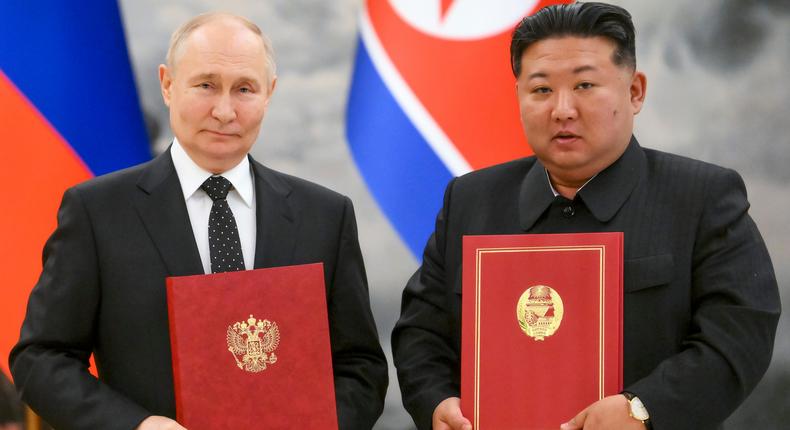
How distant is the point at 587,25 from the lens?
6.24 feet

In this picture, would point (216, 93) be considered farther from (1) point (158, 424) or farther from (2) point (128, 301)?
(1) point (158, 424)

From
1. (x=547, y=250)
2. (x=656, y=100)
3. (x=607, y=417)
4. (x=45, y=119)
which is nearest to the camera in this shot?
(x=607, y=417)

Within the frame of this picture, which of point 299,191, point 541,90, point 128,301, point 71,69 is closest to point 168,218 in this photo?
point 128,301

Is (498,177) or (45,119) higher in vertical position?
(45,119)

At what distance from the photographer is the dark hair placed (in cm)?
191

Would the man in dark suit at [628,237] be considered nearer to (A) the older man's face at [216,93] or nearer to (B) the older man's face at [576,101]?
(B) the older man's face at [576,101]

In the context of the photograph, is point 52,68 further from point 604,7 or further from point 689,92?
point 689,92

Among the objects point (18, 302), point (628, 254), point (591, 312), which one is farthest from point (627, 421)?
Result: point (18, 302)

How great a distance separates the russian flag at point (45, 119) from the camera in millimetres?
2947

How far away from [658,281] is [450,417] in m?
0.49

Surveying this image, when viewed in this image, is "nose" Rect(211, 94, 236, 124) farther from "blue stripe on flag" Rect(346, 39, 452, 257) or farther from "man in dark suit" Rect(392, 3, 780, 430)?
"blue stripe on flag" Rect(346, 39, 452, 257)

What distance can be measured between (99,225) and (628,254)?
109cm

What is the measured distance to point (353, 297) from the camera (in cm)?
211

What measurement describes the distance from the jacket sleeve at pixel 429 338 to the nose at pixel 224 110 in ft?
1.74
